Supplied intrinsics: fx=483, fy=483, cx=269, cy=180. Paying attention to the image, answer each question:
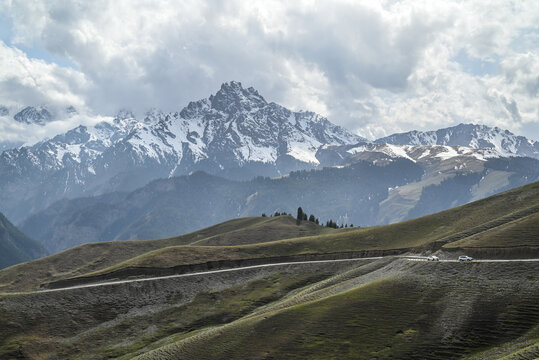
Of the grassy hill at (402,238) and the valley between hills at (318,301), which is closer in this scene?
the valley between hills at (318,301)

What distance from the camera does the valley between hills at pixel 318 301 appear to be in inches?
2968

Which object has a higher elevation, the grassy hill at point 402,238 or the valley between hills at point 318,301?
the grassy hill at point 402,238

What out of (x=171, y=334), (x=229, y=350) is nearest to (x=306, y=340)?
(x=229, y=350)

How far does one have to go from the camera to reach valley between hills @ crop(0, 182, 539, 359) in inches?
2968

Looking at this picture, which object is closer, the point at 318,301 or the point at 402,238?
the point at 318,301

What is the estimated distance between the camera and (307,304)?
93.5 metres

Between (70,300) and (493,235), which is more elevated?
(493,235)

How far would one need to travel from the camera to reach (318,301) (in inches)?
3698

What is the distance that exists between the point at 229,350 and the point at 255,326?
7986 mm

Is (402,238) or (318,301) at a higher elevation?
(402,238)

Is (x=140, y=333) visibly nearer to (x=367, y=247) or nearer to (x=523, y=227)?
(x=367, y=247)

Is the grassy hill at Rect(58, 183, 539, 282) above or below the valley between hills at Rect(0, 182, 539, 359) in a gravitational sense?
above

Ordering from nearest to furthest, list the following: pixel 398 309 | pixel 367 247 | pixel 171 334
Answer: pixel 398 309, pixel 171 334, pixel 367 247

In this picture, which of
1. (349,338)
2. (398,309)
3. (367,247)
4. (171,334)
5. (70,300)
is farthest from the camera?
(367,247)
